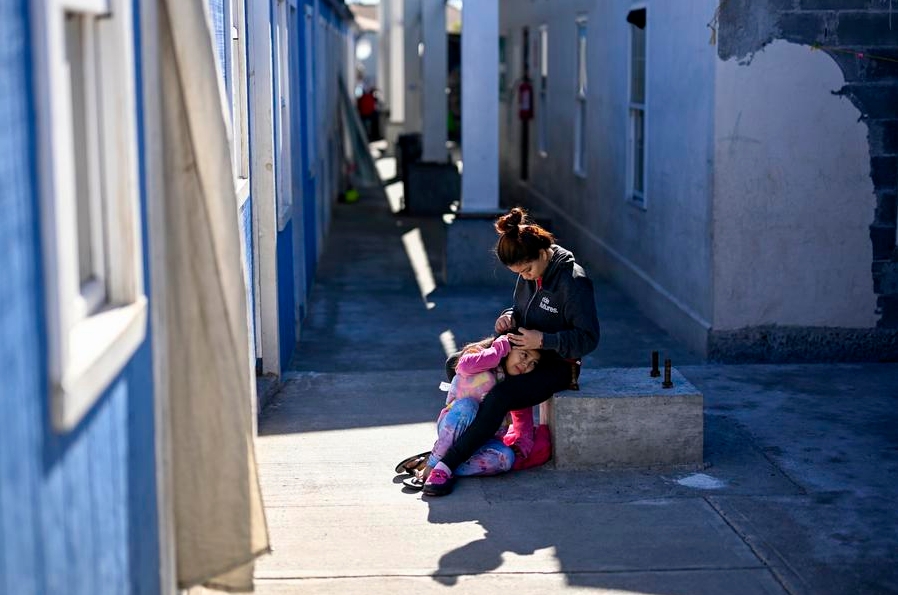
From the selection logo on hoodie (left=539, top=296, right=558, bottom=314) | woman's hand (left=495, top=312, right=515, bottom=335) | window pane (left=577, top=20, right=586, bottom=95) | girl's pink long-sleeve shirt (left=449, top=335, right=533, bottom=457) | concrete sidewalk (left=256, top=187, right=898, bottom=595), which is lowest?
concrete sidewalk (left=256, top=187, right=898, bottom=595)

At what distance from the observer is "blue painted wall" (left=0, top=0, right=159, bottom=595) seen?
7.59ft

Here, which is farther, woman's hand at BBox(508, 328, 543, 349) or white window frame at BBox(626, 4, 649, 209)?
white window frame at BBox(626, 4, 649, 209)

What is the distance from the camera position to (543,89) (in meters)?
18.2

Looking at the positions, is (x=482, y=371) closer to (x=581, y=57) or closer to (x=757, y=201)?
(x=757, y=201)

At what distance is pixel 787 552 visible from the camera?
527 cm

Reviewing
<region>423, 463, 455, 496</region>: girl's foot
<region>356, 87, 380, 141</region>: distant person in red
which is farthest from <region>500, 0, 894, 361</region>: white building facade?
<region>356, 87, 380, 141</region>: distant person in red

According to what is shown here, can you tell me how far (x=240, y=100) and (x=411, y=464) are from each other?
231 cm

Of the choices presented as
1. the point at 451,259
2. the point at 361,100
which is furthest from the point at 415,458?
the point at 361,100

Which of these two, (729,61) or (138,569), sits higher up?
(729,61)

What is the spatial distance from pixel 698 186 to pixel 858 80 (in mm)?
1312

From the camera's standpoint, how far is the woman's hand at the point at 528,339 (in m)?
6.16

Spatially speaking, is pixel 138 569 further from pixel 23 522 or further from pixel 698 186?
pixel 698 186

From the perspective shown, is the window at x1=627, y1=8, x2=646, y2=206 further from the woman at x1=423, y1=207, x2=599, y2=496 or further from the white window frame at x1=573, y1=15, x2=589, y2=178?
Answer: the woman at x1=423, y1=207, x2=599, y2=496

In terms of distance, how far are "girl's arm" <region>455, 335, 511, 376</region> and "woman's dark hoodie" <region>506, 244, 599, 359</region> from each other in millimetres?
210
